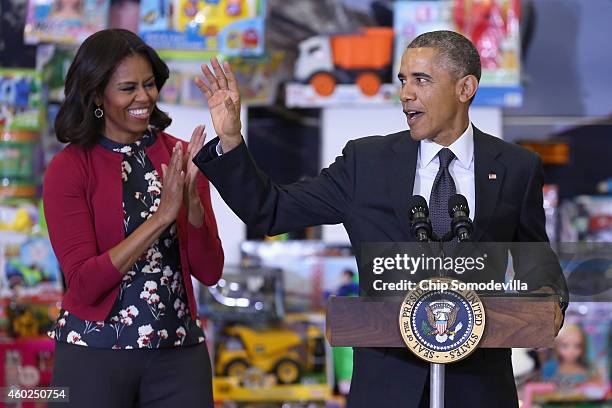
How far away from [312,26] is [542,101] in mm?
1323

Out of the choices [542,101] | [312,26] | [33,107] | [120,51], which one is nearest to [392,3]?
[312,26]

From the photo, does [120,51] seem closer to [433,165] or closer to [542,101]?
[433,165]

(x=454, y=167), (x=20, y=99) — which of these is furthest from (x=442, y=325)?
(x=20, y=99)

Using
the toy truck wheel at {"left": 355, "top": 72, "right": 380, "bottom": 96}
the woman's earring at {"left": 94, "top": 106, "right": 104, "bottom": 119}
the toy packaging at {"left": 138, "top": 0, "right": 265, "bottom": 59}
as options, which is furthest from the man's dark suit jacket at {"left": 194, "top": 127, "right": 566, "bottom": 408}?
the toy truck wheel at {"left": 355, "top": 72, "right": 380, "bottom": 96}

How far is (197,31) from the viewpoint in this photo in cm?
465

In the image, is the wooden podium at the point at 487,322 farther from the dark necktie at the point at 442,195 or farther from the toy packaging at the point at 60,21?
the toy packaging at the point at 60,21

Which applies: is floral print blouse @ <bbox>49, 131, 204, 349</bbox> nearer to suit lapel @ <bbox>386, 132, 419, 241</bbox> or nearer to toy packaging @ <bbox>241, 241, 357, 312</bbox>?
suit lapel @ <bbox>386, 132, 419, 241</bbox>

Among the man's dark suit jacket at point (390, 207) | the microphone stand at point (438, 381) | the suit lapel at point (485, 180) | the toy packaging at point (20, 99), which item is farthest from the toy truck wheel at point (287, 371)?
the microphone stand at point (438, 381)

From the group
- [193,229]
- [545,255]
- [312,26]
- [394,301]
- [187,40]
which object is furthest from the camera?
[312,26]

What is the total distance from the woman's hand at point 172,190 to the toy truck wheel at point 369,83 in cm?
234

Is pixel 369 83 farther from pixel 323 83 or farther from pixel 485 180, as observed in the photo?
pixel 485 180

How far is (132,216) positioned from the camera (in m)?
2.68

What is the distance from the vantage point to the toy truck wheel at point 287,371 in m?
4.76

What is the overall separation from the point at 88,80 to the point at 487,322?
1.28m
